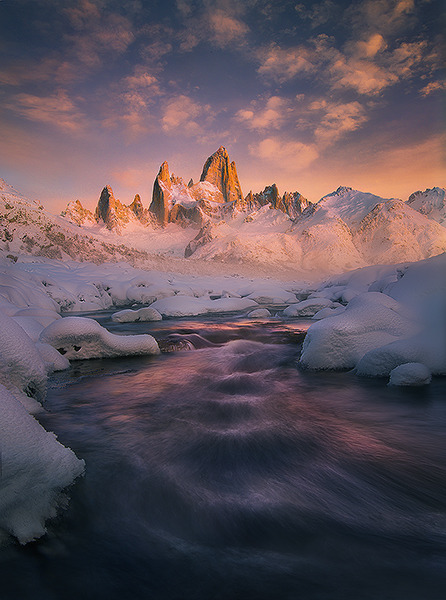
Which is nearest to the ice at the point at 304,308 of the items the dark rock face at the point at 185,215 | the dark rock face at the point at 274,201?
the dark rock face at the point at 274,201

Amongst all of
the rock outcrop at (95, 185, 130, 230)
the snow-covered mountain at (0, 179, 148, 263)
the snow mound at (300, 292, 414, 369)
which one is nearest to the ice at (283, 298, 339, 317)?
the snow mound at (300, 292, 414, 369)

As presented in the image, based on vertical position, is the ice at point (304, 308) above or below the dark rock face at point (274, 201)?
below

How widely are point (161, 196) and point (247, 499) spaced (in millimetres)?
191722

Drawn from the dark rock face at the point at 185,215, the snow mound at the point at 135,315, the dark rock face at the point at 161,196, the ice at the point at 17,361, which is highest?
the dark rock face at the point at 161,196

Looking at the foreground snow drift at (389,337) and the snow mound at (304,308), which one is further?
the snow mound at (304,308)

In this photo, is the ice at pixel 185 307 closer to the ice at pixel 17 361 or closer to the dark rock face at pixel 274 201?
the ice at pixel 17 361

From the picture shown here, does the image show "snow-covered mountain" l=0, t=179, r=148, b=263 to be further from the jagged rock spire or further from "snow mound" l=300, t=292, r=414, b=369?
the jagged rock spire

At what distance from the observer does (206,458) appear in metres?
3.00

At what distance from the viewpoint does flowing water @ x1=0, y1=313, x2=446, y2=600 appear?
164cm

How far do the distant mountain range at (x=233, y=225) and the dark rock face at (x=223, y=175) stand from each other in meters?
0.60

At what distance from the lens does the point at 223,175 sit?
18688 centimetres

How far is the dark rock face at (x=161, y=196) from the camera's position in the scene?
179m

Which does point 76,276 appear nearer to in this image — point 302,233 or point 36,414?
point 36,414

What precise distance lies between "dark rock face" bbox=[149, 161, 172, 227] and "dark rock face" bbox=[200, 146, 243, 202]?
24.1 m
